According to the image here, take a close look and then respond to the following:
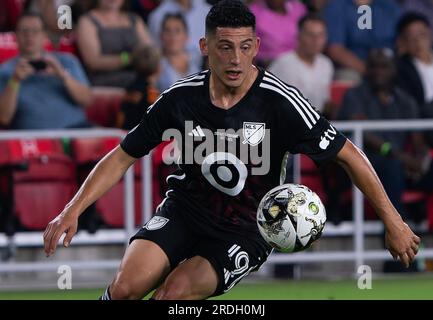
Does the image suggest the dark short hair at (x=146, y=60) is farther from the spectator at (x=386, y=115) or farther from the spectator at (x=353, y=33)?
the spectator at (x=353, y=33)

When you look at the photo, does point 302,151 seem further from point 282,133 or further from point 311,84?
point 311,84

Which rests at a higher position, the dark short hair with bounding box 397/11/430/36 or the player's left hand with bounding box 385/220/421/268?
the dark short hair with bounding box 397/11/430/36

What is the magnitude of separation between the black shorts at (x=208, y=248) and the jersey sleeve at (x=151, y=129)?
42 cm

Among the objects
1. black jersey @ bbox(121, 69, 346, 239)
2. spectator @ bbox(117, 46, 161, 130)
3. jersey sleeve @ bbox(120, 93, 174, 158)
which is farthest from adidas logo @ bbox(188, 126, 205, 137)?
spectator @ bbox(117, 46, 161, 130)

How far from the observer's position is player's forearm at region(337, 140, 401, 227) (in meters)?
6.86

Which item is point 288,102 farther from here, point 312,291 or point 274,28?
point 274,28

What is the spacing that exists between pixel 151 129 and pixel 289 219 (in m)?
0.98

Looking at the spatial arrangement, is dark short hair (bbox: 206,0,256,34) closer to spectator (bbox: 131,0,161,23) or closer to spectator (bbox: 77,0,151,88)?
spectator (bbox: 77,0,151,88)

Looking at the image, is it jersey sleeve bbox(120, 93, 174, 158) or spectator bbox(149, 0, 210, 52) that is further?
spectator bbox(149, 0, 210, 52)

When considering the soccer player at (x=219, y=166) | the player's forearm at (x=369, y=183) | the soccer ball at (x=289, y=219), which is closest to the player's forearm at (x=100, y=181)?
the soccer player at (x=219, y=166)

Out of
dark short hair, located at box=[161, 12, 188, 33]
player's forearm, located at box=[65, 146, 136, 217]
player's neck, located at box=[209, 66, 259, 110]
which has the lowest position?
player's forearm, located at box=[65, 146, 136, 217]

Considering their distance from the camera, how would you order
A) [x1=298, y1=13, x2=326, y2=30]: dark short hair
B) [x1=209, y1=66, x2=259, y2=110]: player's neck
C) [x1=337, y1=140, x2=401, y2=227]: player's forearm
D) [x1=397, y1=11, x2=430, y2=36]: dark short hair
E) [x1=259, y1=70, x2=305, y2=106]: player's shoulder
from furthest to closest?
1. [x1=397, y1=11, x2=430, y2=36]: dark short hair
2. [x1=298, y1=13, x2=326, y2=30]: dark short hair
3. [x1=209, y1=66, x2=259, y2=110]: player's neck
4. [x1=259, y1=70, x2=305, y2=106]: player's shoulder
5. [x1=337, y1=140, x2=401, y2=227]: player's forearm
